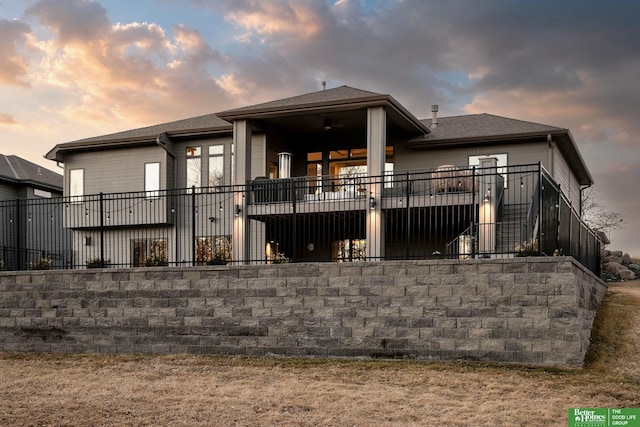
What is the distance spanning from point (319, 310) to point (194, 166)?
11028 mm

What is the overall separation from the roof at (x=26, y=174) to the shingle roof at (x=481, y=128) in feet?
59.6

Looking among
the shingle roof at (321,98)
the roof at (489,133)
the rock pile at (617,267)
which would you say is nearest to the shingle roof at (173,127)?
the shingle roof at (321,98)

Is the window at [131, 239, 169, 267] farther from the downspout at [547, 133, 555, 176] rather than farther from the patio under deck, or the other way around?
the downspout at [547, 133, 555, 176]

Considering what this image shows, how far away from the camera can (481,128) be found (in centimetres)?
1967

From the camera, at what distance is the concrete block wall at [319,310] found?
1098 cm

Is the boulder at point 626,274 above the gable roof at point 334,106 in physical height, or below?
below

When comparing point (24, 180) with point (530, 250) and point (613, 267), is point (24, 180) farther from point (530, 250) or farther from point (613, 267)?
point (613, 267)

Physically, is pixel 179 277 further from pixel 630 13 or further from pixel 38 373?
pixel 630 13

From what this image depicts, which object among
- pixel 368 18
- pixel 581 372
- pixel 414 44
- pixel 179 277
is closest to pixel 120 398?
pixel 179 277

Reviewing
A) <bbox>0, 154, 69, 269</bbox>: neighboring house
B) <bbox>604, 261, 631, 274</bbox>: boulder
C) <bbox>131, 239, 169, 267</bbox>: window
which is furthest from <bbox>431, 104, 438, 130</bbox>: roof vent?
<bbox>0, 154, 69, 269</bbox>: neighboring house

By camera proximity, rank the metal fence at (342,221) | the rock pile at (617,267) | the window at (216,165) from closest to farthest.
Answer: the metal fence at (342,221), the window at (216,165), the rock pile at (617,267)

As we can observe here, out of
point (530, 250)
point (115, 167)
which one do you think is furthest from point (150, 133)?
point (530, 250)

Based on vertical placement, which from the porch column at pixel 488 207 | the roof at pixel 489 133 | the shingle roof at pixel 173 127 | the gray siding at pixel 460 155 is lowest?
the porch column at pixel 488 207

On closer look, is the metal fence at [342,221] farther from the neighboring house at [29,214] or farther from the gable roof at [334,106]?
the neighboring house at [29,214]
